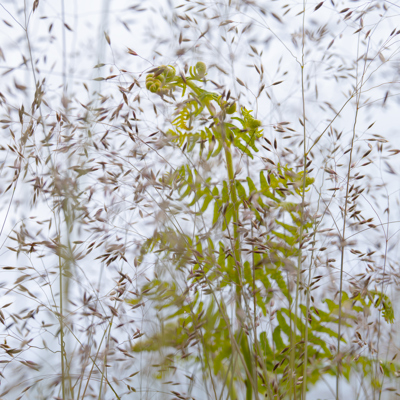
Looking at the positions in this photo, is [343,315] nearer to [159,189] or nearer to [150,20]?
[159,189]

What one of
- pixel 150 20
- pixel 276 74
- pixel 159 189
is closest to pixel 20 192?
pixel 159 189

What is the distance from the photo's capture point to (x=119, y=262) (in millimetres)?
781

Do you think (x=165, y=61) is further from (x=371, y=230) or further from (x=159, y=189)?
(x=371, y=230)

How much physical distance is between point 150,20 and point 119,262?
1.68 feet

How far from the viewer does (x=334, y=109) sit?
831mm

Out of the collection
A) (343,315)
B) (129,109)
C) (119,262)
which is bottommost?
(343,315)

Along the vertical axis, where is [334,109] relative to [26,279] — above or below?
above

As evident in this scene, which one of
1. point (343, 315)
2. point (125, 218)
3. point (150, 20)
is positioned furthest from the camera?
point (150, 20)

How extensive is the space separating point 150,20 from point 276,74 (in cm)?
29

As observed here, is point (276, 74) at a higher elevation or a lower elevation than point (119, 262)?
higher

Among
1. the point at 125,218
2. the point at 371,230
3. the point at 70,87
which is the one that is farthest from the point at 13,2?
the point at 371,230

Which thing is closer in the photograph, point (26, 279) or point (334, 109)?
point (26, 279)

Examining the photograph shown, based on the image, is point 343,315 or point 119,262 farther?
point 119,262

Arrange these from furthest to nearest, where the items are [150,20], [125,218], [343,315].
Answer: [150,20], [125,218], [343,315]
